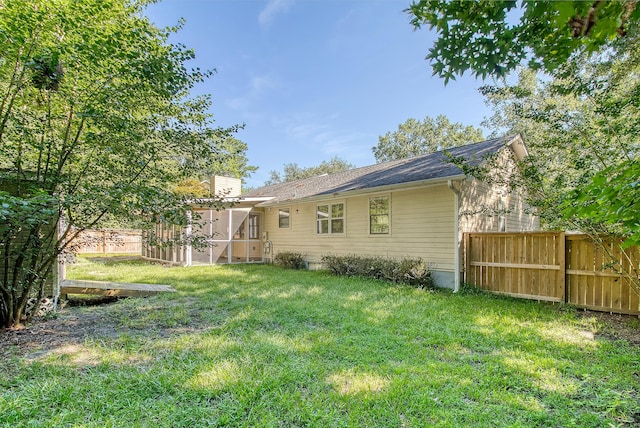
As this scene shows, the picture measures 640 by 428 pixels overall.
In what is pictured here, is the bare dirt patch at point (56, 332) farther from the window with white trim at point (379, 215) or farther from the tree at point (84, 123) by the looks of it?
the window with white trim at point (379, 215)

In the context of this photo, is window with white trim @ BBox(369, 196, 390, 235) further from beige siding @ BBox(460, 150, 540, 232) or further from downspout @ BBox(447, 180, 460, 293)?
beige siding @ BBox(460, 150, 540, 232)

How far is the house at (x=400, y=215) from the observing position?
7961 mm

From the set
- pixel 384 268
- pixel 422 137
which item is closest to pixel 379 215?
pixel 384 268

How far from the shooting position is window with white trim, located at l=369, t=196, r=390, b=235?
31.7 ft

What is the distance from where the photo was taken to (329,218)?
1154 centimetres

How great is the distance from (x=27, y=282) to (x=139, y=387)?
3111 millimetres

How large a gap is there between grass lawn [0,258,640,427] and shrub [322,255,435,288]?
2416mm

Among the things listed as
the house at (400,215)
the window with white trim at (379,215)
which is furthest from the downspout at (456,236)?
the window with white trim at (379,215)

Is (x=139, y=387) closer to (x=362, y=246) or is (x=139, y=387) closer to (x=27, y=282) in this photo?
(x=27, y=282)

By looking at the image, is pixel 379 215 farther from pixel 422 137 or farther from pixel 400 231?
pixel 422 137

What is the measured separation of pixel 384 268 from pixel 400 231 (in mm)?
1223

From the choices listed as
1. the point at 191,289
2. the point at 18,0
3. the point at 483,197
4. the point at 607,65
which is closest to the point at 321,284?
the point at 191,289

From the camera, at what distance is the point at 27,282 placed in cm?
443

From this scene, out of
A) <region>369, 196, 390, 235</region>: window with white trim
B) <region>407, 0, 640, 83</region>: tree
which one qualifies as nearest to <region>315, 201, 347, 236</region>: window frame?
<region>369, 196, 390, 235</region>: window with white trim
